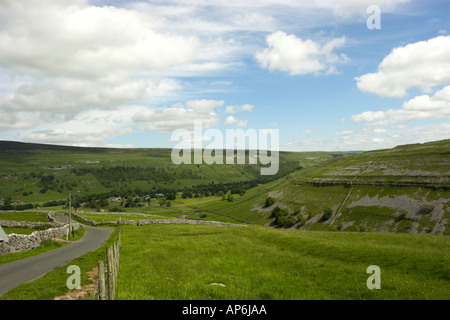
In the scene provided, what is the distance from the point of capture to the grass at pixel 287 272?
653 inches

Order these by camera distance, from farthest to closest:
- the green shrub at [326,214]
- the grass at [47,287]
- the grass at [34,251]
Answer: the green shrub at [326,214], the grass at [34,251], the grass at [47,287]

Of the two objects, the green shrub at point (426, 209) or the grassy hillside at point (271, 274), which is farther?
the green shrub at point (426, 209)

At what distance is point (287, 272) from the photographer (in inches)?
901

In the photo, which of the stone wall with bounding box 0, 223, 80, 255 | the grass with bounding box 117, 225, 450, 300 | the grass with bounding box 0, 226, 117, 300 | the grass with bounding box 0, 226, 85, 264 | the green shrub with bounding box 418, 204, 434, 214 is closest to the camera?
the grass with bounding box 117, 225, 450, 300

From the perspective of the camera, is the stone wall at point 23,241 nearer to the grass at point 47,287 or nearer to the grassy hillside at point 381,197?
the grass at point 47,287

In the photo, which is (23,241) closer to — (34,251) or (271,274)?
(34,251)

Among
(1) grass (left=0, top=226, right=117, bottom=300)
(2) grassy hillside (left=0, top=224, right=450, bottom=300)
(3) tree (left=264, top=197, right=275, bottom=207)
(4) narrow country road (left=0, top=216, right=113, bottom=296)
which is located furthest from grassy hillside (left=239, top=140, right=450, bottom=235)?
(1) grass (left=0, top=226, right=117, bottom=300)

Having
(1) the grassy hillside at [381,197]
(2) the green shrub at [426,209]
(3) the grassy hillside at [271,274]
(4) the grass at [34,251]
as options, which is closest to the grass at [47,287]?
(3) the grassy hillside at [271,274]

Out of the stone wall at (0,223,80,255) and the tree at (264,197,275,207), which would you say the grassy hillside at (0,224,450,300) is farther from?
the tree at (264,197,275,207)

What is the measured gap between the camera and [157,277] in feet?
70.2

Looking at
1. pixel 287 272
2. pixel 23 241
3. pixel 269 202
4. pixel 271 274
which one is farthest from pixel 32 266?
pixel 269 202

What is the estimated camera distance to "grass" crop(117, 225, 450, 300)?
653 inches

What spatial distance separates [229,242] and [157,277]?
73.9 feet

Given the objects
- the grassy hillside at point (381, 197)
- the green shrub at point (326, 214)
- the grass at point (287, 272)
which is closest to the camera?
the grass at point (287, 272)
